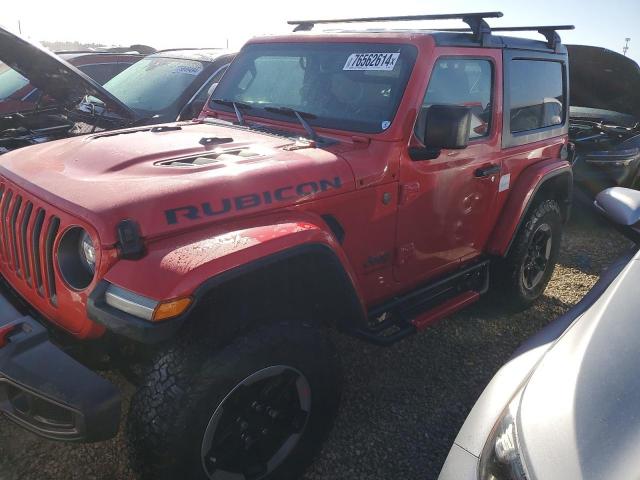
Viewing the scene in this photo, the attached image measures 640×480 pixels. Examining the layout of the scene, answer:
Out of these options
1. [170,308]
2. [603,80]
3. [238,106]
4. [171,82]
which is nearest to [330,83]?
[238,106]

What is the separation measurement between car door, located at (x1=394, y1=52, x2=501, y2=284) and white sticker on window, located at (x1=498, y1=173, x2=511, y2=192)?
0.18 feet

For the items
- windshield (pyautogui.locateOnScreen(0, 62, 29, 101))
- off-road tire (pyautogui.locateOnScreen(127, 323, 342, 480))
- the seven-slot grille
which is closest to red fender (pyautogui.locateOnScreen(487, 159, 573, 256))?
off-road tire (pyautogui.locateOnScreen(127, 323, 342, 480))

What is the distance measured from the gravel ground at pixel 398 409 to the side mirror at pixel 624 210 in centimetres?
120

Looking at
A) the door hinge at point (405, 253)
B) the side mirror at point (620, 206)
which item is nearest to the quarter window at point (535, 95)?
the side mirror at point (620, 206)

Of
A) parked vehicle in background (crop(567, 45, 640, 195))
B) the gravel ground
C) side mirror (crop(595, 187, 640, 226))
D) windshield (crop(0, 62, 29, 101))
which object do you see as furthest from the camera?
windshield (crop(0, 62, 29, 101))

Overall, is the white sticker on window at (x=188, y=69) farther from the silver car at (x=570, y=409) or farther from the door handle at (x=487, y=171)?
the silver car at (x=570, y=409)

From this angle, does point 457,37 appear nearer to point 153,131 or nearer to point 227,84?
point 227,84

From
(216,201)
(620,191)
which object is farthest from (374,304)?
(620,191)

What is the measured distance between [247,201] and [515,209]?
2145 millimetres

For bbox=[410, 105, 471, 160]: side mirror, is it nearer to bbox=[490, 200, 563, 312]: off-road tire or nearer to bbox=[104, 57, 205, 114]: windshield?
bbox=[490, 200, 563, 312]: off-road tire

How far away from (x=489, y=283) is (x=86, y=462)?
290 centimetres

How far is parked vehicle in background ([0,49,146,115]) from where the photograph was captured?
6.46m

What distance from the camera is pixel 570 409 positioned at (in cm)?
153

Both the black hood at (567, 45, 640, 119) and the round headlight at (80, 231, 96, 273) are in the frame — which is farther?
the black hood at (567, 45, 640, 119)
